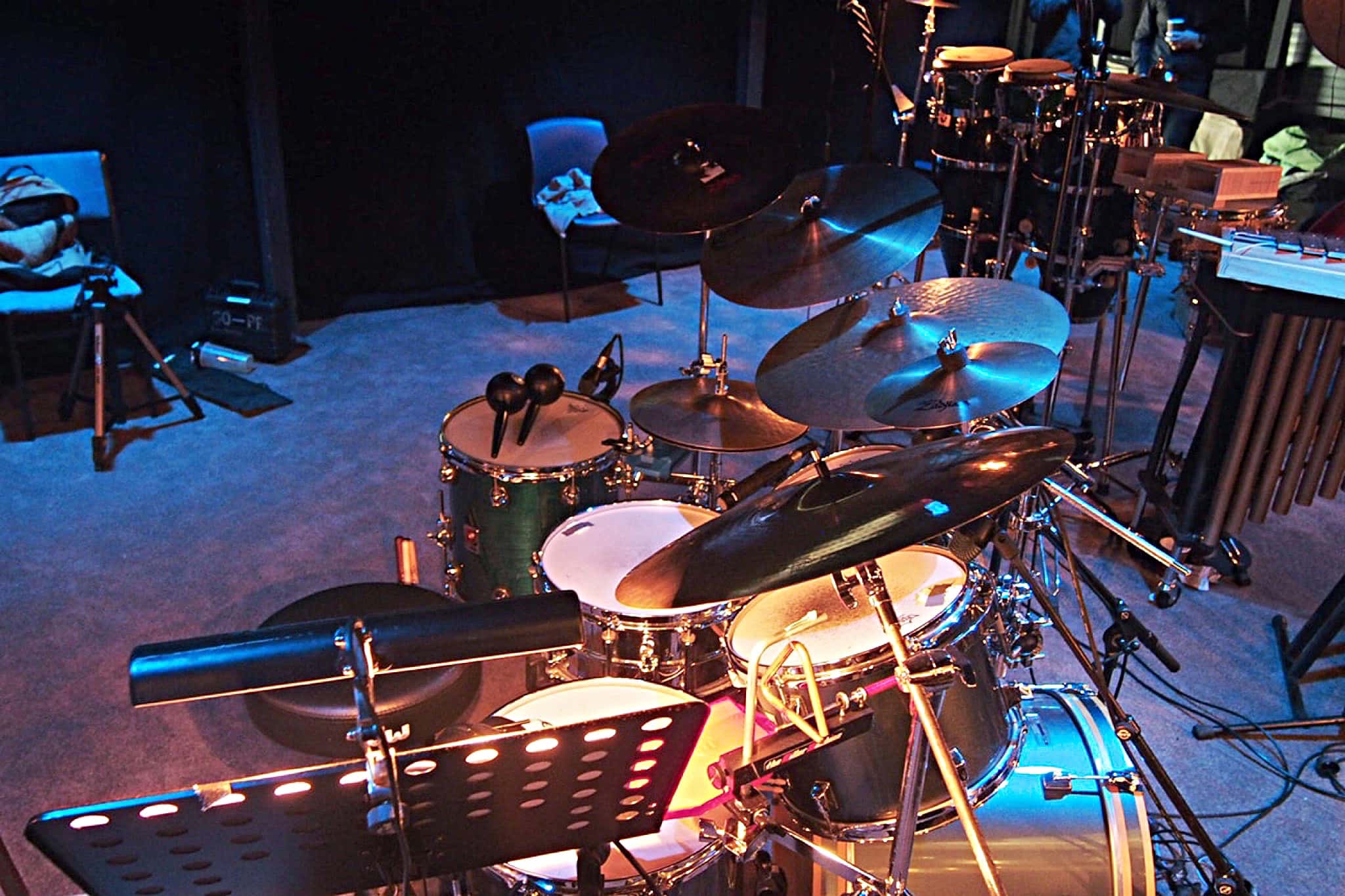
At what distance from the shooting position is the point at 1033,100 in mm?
4184

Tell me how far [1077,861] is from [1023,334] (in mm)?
1076

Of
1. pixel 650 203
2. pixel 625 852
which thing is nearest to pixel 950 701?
pixel 625 852

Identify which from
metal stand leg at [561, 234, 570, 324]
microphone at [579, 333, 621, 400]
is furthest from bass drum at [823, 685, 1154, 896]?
metal stand leg at [561, 234, 570, 324]

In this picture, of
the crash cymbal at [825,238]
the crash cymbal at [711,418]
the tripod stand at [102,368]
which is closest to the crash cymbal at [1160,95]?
the crash cymbal at [825,238]

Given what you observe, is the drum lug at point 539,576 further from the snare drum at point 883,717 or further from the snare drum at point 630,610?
the snare drum at point 883,717

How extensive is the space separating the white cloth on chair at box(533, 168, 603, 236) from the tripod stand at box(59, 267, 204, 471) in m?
1.95

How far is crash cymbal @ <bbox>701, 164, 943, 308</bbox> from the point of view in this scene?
2.93 m

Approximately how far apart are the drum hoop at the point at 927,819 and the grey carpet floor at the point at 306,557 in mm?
1033

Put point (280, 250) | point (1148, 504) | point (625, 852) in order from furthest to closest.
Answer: point (280, 250) → point (1148, 504) → point (625, 852)

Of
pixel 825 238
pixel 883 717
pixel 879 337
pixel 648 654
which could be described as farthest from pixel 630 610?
pixel 825 238

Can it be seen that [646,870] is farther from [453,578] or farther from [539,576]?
[453,578]

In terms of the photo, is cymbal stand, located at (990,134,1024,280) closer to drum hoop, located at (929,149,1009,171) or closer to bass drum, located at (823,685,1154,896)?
drum hoop, located at (929,149,1009,171)

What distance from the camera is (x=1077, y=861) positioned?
1956 millimetres

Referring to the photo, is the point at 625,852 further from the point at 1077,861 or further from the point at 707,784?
the point at 1077,861
